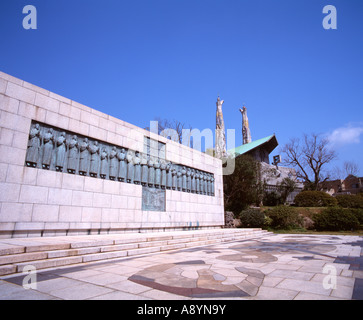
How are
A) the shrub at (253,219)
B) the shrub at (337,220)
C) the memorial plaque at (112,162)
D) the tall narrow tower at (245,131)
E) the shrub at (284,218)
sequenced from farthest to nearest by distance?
the tall narrow tower at (245,131) → the shrub at (284,218) → the shrub at (253,219) → the shrub at (337,220) → the memorial plaque at (112,162)

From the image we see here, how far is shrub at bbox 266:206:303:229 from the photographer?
19.2m

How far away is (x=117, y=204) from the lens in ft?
33.2

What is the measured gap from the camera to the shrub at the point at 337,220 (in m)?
17.6

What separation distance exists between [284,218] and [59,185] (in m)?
17.2

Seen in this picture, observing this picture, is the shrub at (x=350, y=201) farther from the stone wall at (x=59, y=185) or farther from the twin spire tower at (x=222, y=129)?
the twin spire tower at (x=222, y=129)

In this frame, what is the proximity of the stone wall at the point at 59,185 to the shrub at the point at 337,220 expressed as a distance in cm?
1308

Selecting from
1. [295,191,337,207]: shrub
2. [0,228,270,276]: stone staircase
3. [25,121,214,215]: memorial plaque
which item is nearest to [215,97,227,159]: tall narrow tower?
[295,191,337,207]: shrub

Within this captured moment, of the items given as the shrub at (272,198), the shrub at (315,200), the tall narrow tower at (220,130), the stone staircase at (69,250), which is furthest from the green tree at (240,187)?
the tall narrow tower at (220,130)

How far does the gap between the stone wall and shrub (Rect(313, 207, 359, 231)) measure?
1308 cm

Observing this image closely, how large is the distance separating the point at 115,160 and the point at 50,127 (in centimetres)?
286

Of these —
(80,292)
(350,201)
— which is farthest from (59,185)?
(350,201)

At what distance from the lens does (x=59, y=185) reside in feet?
27.4

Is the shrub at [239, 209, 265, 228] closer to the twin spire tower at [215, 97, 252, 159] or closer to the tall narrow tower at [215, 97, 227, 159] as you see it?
the twin spire tower at [215, 97, 252, 159]
